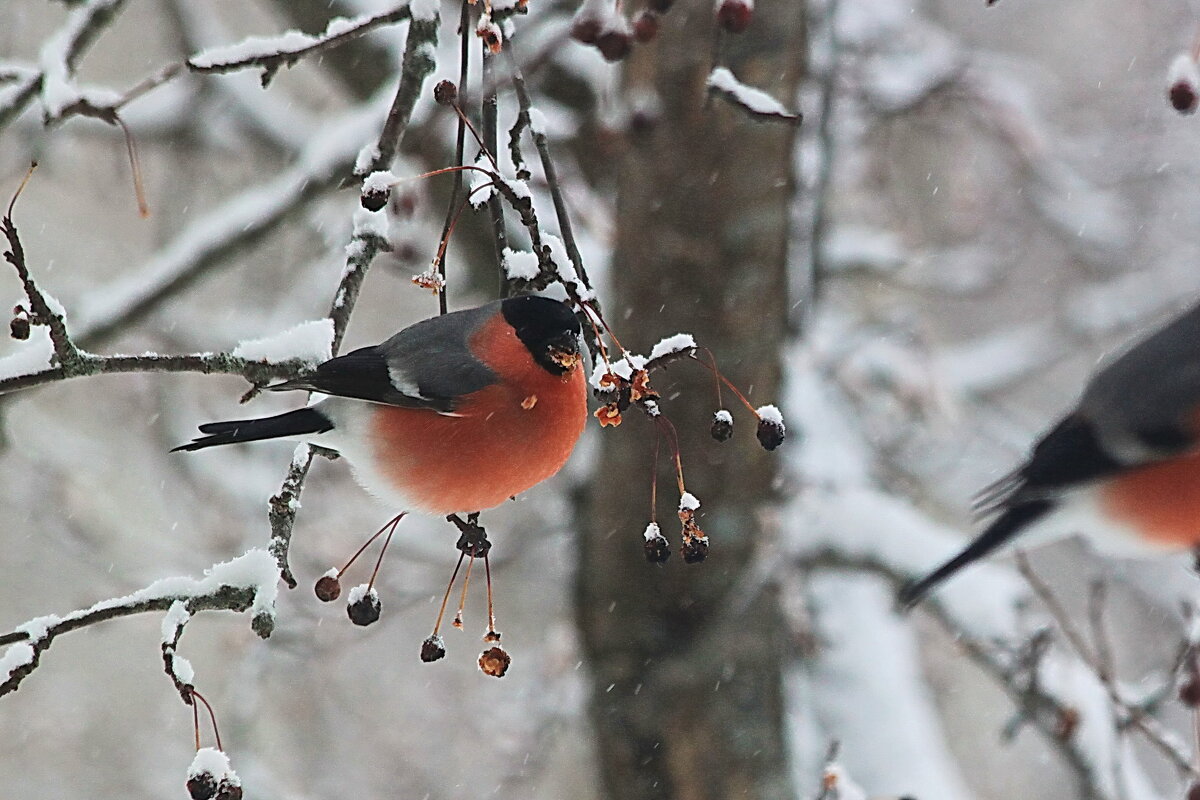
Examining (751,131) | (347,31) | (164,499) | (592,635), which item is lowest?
(347,31)

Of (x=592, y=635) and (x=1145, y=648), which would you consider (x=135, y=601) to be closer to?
(x=592, y=635)

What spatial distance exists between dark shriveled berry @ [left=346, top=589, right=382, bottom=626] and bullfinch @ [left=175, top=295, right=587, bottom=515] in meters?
0.31

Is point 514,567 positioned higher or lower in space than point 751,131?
higher

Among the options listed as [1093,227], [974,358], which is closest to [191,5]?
[974,358]

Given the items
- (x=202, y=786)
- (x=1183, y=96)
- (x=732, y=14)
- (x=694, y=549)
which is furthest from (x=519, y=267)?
(x=1183, y=96)

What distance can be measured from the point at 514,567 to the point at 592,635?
112 inches

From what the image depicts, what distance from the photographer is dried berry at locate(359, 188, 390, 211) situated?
167 cm

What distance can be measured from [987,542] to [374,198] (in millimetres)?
1591

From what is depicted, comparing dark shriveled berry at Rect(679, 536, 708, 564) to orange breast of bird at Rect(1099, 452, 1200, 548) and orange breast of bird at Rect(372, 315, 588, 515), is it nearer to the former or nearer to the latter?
orange breast of bird at Rect(372, 315, 588, 515)

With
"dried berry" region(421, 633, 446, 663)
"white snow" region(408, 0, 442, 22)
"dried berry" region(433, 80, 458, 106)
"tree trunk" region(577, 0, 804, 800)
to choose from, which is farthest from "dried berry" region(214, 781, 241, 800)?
"tree trunk" region(577, 0, 804, 800)

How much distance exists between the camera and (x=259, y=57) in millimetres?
1909

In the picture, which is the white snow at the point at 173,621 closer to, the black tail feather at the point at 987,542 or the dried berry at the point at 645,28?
the dried berry at the point at 645,28

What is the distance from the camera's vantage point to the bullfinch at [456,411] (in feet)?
6.83

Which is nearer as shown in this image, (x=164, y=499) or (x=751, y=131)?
(x=751, y=131)
